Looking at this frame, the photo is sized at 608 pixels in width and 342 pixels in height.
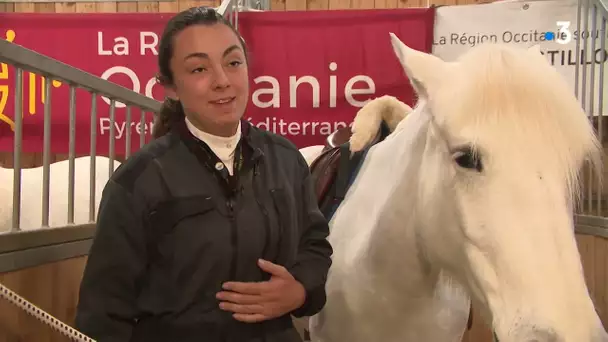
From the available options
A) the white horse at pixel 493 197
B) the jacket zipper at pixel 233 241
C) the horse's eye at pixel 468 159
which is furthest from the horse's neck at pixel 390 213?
the jacket zipper at pixel 233 241

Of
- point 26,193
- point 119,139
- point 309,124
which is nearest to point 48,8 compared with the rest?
point 119,139

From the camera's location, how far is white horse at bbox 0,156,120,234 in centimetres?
163

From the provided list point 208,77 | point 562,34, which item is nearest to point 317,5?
point 562,34

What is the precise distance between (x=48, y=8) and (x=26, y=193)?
10.9 ft

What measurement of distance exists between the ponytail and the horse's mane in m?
0.49

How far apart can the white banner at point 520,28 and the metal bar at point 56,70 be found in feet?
6.97

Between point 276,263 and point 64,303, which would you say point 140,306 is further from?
point 64,303

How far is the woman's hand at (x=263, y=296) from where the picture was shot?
2.97ft

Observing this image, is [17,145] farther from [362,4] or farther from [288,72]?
[362,4]

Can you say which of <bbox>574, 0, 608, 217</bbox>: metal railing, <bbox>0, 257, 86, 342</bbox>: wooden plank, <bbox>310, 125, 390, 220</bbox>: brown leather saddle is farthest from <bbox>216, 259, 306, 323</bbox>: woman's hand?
<bbox>574, 0, 608, 217</bbox>: metal railing

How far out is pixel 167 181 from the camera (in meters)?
0.92

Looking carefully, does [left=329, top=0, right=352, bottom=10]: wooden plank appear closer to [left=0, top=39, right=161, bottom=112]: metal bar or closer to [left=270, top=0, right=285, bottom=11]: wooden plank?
[left=270, top=0, right=285, bottom=11]: wooden plank

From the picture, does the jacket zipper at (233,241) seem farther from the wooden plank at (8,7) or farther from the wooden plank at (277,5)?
the wooden plank at (8,7)

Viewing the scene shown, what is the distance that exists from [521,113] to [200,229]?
0.54m
